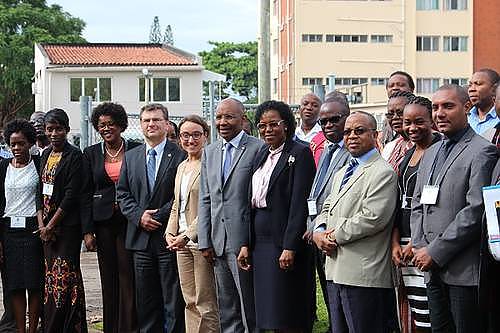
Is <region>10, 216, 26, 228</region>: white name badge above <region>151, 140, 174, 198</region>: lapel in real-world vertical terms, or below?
below

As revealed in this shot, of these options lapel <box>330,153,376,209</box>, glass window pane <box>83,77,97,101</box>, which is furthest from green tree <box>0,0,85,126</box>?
lapel <box>330,153,376,209</box>

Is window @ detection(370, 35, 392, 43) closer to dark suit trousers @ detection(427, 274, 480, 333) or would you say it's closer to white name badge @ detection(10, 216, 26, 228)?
white name badge @ detection(10, 216, 26, 228)

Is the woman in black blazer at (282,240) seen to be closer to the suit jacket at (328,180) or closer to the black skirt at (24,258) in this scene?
the suit jacket at (328,180)

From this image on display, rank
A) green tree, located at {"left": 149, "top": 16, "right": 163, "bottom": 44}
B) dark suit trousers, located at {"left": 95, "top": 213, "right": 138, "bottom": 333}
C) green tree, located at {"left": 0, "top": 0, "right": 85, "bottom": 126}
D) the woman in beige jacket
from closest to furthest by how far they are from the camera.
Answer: the woman in beige jacket → dark suit trousers, located at {"left": 95, "top": 213, "right": 138, "bottom": 333} → green tree, located at {"left": 0, "top": 0, "right": 85, "bottom": 126} → green tree, located at {"left": 149, "top": 16, "right": 163, "bottom": 44}

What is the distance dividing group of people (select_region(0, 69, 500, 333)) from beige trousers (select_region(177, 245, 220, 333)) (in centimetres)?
1

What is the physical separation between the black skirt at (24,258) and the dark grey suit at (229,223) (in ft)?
6.10

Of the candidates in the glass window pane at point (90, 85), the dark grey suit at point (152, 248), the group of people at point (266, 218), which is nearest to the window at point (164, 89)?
the glass window pane at point (90, 85)

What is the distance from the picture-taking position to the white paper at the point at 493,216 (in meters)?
5.49

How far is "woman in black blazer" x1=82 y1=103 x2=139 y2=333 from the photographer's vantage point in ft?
29.0

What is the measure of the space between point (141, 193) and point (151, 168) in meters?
0.25

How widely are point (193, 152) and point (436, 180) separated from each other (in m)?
2.91

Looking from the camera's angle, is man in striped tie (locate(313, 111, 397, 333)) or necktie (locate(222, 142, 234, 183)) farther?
necktie (locate(222, 142, 234, 183))

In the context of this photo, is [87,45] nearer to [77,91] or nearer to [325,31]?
[77,91]

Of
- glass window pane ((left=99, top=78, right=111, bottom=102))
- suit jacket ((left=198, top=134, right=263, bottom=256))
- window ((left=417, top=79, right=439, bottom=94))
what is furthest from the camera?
window ((left=417, top=79, right=439, bottom=94))
